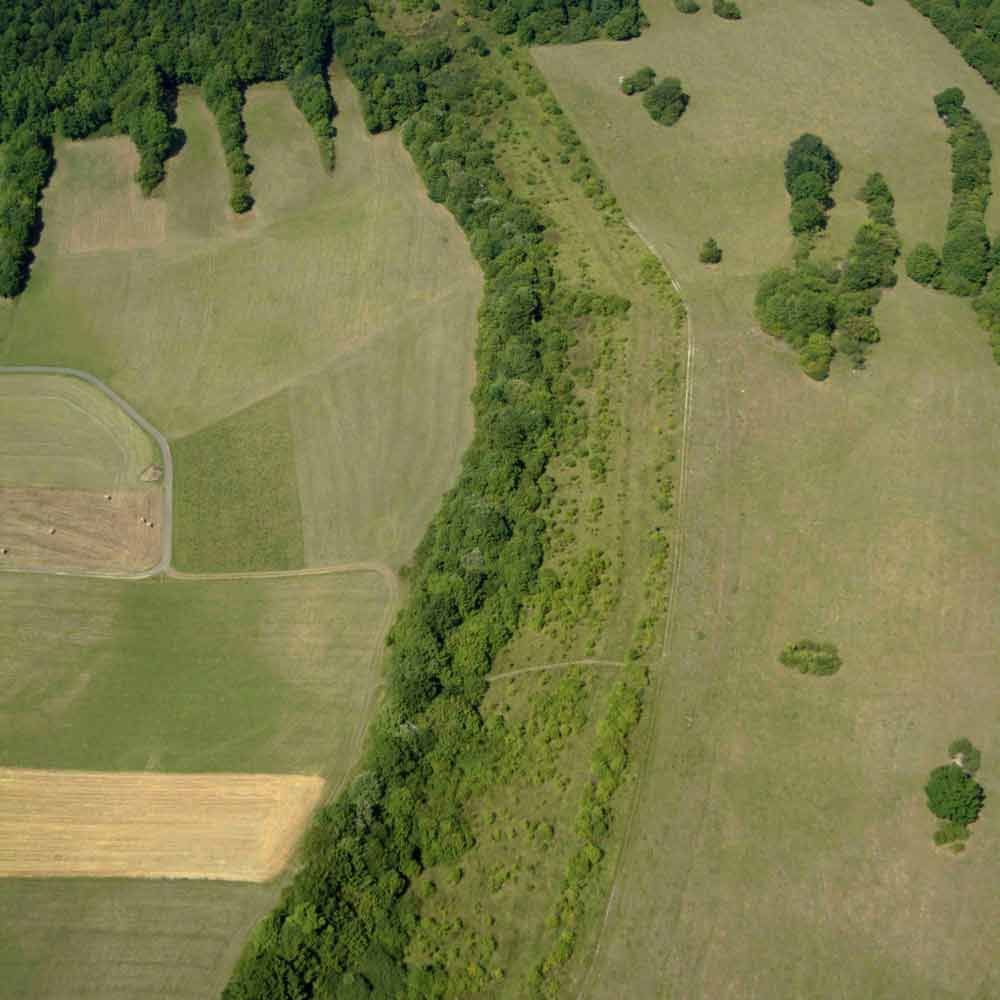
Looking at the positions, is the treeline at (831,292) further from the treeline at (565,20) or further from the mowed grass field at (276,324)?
the mowed grass field at (276,324)

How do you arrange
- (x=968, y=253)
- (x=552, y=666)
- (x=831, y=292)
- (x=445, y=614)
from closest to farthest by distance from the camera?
(x=552, y=666) → (x=445, y=614) → (x=831, y=292) → (x=968, y=253)

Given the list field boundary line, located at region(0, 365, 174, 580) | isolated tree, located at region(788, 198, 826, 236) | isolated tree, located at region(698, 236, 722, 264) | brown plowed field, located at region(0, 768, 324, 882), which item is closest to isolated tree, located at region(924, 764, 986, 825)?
brown plowed field, located at region(0, 768, 324, 882)

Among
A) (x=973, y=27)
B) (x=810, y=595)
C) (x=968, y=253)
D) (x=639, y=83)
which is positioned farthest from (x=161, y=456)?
(x=973, y=27)

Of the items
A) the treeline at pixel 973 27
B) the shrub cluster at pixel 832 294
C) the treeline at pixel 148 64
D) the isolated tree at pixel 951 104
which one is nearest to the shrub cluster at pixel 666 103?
the shrub cluster at pixel 832 294

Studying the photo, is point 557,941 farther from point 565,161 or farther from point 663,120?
point 663,120

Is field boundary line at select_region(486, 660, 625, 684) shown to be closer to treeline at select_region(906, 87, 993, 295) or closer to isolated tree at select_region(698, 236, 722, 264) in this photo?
isolated tree at select_region(698, 236, 722, 264)

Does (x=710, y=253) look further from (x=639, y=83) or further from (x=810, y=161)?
(x=639, y=83)
